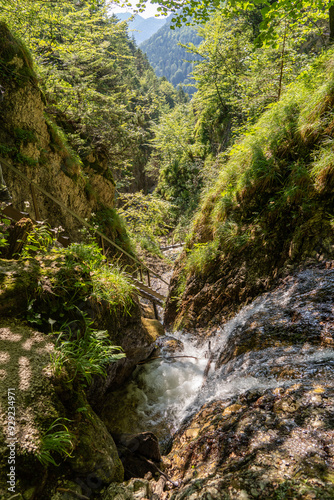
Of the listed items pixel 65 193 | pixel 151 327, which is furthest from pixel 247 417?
pixel 65 193

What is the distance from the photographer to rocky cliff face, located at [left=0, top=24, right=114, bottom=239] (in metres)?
5.83

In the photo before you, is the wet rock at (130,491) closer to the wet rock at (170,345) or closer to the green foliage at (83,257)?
the green foliage at (83,257)

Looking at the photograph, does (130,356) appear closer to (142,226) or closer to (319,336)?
(319,336)

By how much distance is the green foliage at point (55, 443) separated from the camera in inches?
69.1

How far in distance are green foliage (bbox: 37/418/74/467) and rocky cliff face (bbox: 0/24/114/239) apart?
509 centimetres

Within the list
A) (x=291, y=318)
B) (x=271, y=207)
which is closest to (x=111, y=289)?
(x=291, y=318)

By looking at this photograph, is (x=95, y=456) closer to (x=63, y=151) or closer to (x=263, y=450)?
(x=263, y=450)

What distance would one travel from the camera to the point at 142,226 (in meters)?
12.1

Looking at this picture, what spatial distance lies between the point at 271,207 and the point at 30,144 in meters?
5.94

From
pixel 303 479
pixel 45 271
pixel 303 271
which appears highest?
pixel 45 271

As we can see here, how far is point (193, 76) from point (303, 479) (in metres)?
19.3

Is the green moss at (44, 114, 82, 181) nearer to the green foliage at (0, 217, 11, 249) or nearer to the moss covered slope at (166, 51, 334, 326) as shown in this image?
the moss covered slope at (166, 51, 334, 326)

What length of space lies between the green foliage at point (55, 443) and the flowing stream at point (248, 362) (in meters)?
1.78

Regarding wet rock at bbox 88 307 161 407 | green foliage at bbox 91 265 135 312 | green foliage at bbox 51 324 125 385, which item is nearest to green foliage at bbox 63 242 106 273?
green foliage at bbox 91 265 135 312
